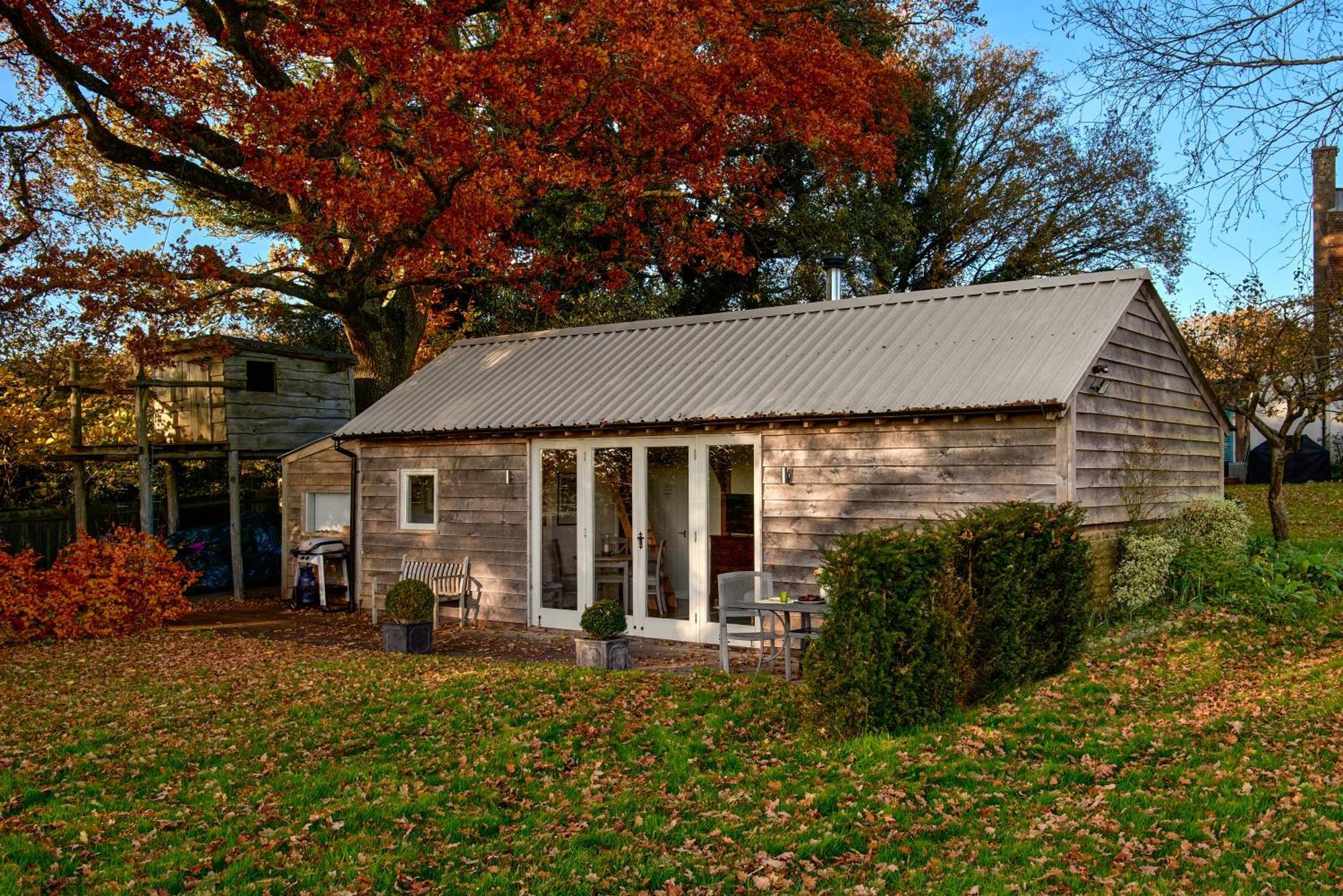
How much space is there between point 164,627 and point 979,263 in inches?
796

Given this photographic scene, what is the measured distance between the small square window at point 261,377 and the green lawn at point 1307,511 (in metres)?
16.7

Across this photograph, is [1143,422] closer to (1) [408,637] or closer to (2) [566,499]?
(2) [566,499]

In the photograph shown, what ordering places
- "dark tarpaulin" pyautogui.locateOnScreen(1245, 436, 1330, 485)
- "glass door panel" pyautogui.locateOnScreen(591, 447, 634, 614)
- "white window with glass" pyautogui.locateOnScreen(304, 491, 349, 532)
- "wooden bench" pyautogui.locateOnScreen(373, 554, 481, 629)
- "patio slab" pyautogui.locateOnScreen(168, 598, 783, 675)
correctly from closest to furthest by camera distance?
1. "patio slab" pyautogui.locateOnScreen(168, 598, 783, 675)
2. "glass door panel" pyautogui.locateOnScreen(591, 447, 634, 614)
3. "wooden bench" pyautogui.locateOnScreen(373, 554, 481, 629)
4. "white window with glass" pyautogui.locateOnScreen(304, 491, 349, 532)
5. "dark tarpaulin" pyautogui.locateOnScreen(1245, 436, 1330, 485)

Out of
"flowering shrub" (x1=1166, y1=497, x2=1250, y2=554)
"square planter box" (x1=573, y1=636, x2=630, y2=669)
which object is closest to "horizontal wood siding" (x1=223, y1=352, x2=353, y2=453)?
"square planter box" (x1=573, y1=636, x2=630, y2=669)

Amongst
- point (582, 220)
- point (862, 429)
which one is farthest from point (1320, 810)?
point (582, 220)

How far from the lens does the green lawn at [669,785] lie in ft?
17.4

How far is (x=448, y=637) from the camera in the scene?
1314 centimetres

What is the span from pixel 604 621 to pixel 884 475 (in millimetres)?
3253

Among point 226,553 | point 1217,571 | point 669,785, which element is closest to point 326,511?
point 226,553

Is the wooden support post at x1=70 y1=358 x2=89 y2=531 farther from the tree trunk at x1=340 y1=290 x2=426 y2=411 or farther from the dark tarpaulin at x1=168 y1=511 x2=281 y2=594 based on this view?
the tree trunk at x1=340 y1=290 x2=426 y2=411

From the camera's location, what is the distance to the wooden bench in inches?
555

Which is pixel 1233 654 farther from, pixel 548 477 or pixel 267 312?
pixel 267 312

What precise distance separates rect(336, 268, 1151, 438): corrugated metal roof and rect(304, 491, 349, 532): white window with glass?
1.35 m

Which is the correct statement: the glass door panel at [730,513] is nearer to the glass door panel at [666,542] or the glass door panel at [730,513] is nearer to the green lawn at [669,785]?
the glass door panel at [666,542]
